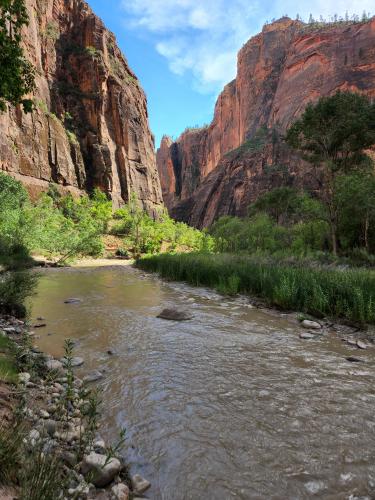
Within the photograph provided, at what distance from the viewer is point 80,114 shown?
5616cm

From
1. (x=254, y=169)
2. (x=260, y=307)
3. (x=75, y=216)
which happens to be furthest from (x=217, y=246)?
(x=254, y=169)

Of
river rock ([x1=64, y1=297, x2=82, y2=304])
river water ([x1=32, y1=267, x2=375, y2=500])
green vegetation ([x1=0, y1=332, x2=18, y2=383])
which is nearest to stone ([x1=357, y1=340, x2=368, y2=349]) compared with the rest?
river water ([x1=32, y1=267, x2=375, y2=500])

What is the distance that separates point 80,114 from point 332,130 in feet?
162

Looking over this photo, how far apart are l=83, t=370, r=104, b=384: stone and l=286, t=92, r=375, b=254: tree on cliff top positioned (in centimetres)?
1855

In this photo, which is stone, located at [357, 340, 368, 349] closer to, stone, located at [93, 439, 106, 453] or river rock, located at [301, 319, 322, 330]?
river rock, located at [301, 319, 322, 330]

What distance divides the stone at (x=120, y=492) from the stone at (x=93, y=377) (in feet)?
6.63

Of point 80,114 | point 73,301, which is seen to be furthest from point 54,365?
point 80,114

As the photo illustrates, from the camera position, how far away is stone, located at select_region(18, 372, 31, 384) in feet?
11.0

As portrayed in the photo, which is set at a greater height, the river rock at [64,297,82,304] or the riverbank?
the riverbank

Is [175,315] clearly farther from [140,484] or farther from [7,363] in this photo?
[140,484]

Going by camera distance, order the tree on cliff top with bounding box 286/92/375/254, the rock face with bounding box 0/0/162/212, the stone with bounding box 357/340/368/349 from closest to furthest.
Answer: the stone with bounding box 357/340/368/349 → the tree on cliff top with bounding box 286/92/375/254 → the rock face with bounding box 0/0/162/212

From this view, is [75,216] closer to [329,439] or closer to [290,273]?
[290,273]

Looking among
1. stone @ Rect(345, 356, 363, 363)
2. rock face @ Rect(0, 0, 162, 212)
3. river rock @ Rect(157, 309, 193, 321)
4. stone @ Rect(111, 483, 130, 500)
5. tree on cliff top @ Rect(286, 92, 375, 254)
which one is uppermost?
rock face @ Rect(0, 0, 162, 212)

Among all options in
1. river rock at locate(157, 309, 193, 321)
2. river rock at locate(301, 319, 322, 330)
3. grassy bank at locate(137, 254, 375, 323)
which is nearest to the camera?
river rock at locate(301, 319, 322, 330)
